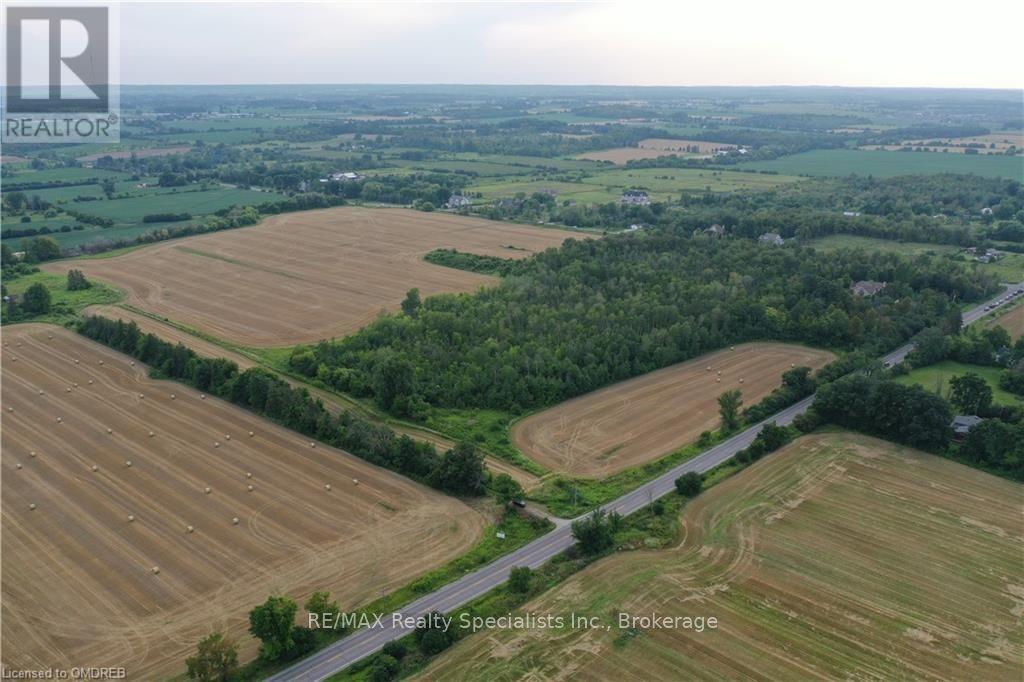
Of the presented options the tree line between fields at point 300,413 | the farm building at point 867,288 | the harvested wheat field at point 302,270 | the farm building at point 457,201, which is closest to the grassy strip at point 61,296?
the harvested wheat field at point 302,270

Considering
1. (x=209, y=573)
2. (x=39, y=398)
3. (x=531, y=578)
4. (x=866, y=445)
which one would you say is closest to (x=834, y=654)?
(x=531, y=578)

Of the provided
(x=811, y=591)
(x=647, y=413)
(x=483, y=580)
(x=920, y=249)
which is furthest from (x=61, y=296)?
(x=920, y=249)

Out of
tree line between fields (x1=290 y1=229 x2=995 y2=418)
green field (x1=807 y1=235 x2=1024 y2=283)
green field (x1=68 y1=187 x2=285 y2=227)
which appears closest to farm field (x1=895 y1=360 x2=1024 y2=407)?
tree line between fields (x1=290 y1=229 x2=995 y2=418)

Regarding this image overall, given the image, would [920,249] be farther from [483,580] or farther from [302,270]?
[483,580]

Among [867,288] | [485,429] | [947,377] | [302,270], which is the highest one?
[867,288]

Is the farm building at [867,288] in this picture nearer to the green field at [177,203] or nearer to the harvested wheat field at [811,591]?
the harvested wheat field at [811,591]

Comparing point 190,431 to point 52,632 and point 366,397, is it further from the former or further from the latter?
point 52,632
